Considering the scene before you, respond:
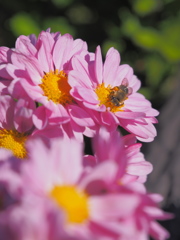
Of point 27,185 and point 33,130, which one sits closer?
point 27,185

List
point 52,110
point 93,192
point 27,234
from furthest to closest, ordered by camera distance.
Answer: point 52,110, point 93,192, point 27,234

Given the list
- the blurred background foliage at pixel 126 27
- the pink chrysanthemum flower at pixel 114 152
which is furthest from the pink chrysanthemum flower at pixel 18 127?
the blurred background foliage at pixel 126 27

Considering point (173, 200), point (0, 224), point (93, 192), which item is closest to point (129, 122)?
point (93, 192)

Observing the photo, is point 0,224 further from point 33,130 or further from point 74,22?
point 74,22

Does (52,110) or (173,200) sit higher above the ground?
(52,110)

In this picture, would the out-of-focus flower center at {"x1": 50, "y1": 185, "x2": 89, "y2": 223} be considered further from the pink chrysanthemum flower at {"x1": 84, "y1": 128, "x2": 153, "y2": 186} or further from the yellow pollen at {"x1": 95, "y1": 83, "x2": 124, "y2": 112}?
the yellow pollen at {"x1": 95, "y1": 83, "x2": 124, "y2": 112}

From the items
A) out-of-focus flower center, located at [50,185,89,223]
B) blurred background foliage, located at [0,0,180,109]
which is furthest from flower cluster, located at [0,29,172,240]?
blurred background foliage, located at [0,0,180,109]

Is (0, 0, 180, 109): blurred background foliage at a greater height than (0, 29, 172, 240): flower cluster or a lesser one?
lesser

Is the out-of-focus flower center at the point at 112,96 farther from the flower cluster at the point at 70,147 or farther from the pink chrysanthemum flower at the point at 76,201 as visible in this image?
the pink chrysanthemum flower at the point at 76,201

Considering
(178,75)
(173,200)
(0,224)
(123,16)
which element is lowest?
(173,200)
